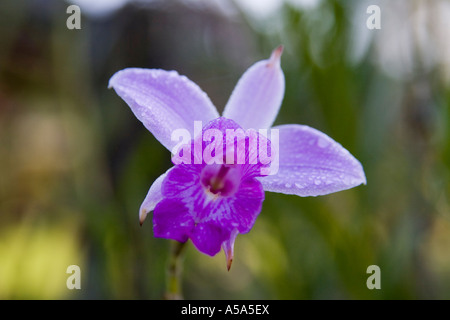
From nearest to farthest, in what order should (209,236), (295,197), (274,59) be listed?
(209,236)
(274,59)
(295,197)

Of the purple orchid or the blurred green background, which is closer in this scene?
the purple orchid

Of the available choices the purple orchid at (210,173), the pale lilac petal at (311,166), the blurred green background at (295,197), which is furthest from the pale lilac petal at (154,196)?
the blurred green background at (295,197)

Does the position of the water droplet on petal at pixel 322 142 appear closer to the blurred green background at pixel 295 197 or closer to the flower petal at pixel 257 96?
the flower petal at pixel 257 96

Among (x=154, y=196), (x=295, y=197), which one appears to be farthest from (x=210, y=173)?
(x=295, y=197)

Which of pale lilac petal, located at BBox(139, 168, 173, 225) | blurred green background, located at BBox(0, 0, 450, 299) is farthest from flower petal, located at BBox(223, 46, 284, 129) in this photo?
blurred green background, located at BBox(0, 0, 450, 299)

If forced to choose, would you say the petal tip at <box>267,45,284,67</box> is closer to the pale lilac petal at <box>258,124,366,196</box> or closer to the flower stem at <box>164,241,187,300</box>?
the pale lilac petal at <box>258,124,366,196</box>

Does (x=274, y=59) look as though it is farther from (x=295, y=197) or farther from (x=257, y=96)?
(x=295, y=197)
